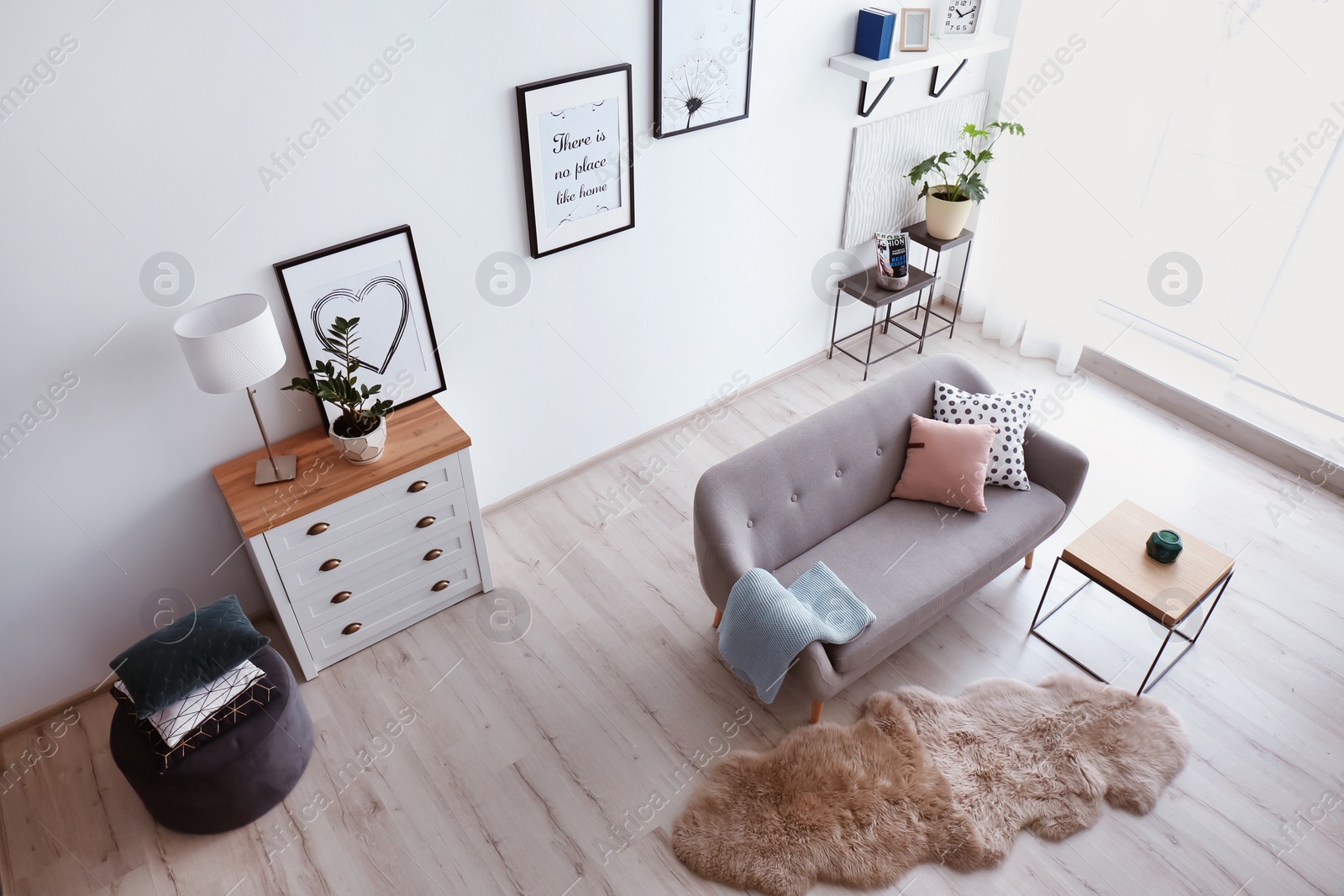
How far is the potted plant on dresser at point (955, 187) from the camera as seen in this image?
15.1 ft

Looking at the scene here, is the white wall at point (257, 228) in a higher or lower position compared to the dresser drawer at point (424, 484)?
higher

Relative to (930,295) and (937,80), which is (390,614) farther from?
(937,80)

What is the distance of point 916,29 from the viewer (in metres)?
4.16

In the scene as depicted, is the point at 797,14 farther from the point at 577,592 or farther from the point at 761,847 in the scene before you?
the point at 761,847

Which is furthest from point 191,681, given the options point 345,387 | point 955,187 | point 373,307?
point 955,187

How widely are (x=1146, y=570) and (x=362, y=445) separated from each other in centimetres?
281

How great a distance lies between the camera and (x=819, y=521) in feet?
11.1

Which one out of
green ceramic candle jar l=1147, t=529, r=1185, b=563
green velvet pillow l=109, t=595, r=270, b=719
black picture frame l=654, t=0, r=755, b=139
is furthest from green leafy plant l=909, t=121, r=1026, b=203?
green velvet pillow l=109, t=595, r=270, b=719

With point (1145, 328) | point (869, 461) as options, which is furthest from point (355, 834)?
point (1145, 328)

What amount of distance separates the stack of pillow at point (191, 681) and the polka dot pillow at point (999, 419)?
2653 millimetres

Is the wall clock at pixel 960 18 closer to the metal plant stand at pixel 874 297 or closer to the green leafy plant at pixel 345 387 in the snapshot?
the metal plant stand at pixel 874 297

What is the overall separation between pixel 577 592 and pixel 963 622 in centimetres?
157

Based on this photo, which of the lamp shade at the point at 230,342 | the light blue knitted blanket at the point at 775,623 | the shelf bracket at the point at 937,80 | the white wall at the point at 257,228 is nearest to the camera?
the white wall at the point at 257,228

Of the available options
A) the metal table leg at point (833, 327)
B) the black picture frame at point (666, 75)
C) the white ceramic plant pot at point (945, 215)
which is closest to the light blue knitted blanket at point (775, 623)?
the black picture frame at point (666, 75)
